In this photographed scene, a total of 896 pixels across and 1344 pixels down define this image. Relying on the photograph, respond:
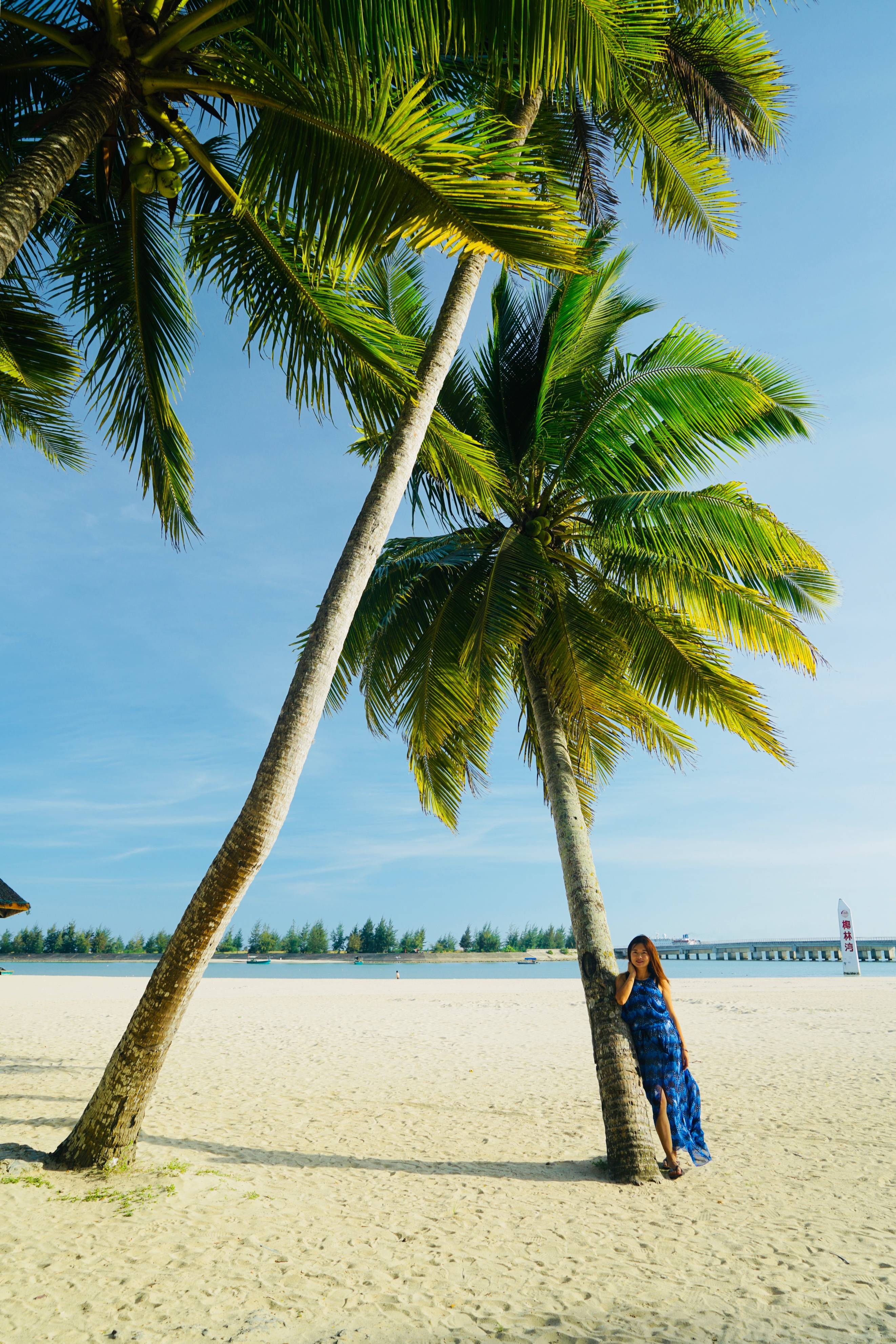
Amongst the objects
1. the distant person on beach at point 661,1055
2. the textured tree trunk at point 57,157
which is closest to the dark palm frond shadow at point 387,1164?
the distant person on beach at point 661,1055

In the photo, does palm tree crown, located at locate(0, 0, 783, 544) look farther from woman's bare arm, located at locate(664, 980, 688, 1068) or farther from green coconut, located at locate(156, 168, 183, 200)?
woman's bare arm, located at locate(664, 980, 688, 1068)

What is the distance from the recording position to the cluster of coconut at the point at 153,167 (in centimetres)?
461

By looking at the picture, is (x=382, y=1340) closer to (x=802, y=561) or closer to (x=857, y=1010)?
(x=802, y=561)

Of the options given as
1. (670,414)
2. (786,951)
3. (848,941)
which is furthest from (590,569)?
(786,951)

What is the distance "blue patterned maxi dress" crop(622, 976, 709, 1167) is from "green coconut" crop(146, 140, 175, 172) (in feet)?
20.5

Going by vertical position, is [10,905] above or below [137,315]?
→ below

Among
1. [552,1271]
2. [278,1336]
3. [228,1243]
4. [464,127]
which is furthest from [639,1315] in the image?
[464,127]

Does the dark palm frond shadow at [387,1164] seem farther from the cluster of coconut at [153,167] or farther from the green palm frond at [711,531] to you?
the cluster of coconut at [153,167]

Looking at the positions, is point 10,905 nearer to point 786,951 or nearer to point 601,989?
point 601,989

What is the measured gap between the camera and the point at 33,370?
20.6 ft

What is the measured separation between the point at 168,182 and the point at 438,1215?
21.0 feet

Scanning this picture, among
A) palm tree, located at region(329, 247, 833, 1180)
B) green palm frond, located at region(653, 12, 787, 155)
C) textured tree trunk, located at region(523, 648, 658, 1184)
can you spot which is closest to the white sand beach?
textured tree trunk, located at region(523, 648, 658, 1184)

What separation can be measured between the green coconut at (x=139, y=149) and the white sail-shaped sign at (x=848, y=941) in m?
37.2

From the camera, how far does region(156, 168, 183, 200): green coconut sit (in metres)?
4.76
